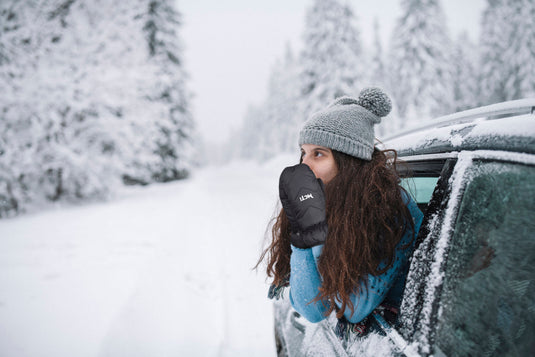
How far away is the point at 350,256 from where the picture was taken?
1136 millimetres

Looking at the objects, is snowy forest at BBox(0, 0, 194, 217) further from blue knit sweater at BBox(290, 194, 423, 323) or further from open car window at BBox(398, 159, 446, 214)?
open car window at BBox(398, 159, 446, 214)

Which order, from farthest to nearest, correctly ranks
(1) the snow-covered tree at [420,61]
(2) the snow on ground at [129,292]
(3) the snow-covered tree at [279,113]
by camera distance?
(3) the snow-covered tree at [279,113] → (1) the snow-covered tree at [420,61] → (2) the snow on ground at [129,292]

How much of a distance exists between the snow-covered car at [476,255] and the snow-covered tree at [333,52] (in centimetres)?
1446

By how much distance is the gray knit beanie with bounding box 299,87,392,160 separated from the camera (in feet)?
4.12

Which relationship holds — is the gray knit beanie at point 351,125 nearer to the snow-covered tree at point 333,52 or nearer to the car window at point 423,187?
the car window at point 423,187

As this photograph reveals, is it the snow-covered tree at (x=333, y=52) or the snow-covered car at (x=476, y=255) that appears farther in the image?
the snow-covered tree at (x=333, y=52)

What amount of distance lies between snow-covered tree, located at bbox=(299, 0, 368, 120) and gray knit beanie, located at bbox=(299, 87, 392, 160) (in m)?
13.9

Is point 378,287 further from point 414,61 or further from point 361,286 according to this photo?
point 414,61

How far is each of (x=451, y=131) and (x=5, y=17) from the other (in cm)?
1070

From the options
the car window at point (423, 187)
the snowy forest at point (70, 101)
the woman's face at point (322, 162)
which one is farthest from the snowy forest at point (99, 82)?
the car window at point (423, 187)

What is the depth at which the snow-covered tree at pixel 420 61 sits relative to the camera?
18328mm

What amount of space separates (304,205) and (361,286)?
424 millimetres

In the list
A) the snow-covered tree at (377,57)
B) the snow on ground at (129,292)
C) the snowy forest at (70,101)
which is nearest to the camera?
the snow on ground at (129,292)

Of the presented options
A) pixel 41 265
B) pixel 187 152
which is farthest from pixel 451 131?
pixel 187 152
